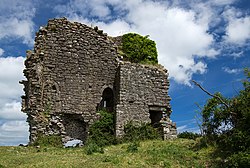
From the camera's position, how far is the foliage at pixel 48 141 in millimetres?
17188

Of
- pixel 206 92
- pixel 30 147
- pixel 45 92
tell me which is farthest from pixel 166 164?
pixel 45 92

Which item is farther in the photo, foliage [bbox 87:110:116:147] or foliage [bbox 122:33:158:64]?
foliage [bbox 122:33:158:64]

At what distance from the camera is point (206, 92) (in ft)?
45.2

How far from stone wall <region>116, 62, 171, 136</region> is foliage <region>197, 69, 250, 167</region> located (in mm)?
5648

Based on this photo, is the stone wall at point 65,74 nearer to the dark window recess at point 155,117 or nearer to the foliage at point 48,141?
the foliage at point 48,141

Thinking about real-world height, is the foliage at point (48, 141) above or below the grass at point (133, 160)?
above

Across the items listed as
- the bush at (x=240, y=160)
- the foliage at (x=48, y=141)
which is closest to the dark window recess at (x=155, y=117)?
the foliage at (x=48, y=141)

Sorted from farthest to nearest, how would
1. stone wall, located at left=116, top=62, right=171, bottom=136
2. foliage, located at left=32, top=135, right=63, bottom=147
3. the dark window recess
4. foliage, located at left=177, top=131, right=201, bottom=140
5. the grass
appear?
the dark window recess, foliage, located at left=177, top=131, right=201, bottom=140, stone wall, located at left=116, top=62, right=171, bottom=136, foliage, located at left=32, top=135, right=63, bottom=147, the grass

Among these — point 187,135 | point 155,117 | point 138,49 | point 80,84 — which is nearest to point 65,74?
point 80,84

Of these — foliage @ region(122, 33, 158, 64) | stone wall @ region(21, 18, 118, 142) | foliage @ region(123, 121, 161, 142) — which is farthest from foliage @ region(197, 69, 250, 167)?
foliage @ region(122, 33, 158, 64)

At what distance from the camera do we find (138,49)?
2303cm

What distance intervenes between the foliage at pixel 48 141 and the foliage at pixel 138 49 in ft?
26.2

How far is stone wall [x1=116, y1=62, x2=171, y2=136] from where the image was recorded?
60.6ft

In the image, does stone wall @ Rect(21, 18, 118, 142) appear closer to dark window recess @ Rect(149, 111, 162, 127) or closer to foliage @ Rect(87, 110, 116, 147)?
foliage @ Rect(87, 110, 116, 147)
